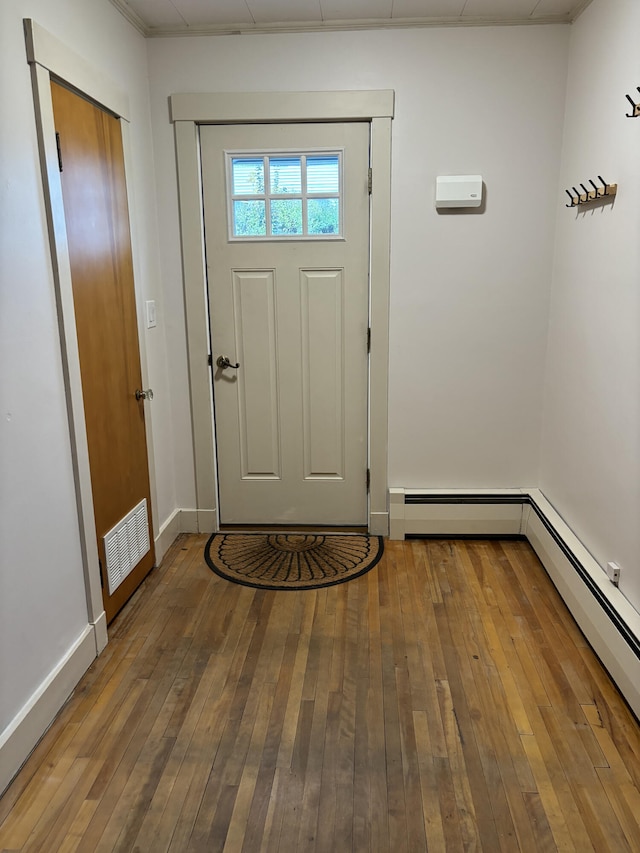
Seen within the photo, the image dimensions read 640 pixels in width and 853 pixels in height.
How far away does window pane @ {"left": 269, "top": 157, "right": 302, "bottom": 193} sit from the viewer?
3.04 meters

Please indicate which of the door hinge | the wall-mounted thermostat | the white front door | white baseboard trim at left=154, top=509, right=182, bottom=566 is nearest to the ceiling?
the white front door

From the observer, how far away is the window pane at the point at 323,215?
10.1 ft

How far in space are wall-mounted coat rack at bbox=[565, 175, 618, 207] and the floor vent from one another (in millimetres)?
2342

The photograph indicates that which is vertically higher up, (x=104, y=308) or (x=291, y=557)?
(x=104, y=308)

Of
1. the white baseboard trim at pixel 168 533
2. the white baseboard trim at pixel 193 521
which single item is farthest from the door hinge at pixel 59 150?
the white baseboard trim at pixel 193 521

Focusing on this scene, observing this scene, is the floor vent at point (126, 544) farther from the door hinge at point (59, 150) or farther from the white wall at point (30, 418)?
the door hinge at point (59, 150)

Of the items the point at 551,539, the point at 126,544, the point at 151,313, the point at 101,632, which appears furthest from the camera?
the point at 151,313

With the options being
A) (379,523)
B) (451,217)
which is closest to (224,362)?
(379,523)

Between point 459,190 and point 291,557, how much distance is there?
1997mm

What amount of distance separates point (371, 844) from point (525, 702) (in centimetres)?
77

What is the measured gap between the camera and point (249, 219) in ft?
10.2

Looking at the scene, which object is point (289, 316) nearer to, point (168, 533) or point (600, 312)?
point (168, 533)

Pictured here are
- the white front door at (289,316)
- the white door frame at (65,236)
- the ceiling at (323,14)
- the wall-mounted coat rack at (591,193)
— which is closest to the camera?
the white door frame at (65,236)

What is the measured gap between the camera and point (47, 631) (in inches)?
80.0
